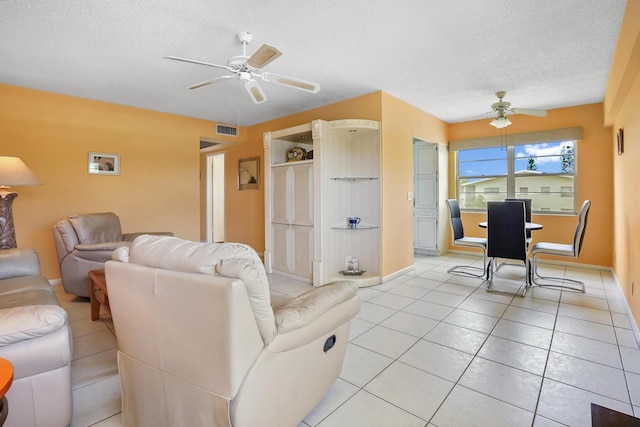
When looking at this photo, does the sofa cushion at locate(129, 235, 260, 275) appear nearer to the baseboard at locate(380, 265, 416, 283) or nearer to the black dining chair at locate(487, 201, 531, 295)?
the baseboard at locate(380, 265, 416, 283)

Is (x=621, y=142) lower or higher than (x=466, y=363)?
higher

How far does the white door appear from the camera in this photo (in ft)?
19.3

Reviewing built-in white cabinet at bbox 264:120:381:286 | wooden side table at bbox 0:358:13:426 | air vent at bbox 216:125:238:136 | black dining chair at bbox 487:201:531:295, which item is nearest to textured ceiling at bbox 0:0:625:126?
built-in white cabinet at bbox 264:120:381:286

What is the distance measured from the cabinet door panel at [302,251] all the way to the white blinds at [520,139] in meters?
3.68

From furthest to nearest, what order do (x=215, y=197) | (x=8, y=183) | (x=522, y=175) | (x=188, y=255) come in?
(x=215, y=197), (x=522, y=175), (x=8, y=183), (x=188, y=255)

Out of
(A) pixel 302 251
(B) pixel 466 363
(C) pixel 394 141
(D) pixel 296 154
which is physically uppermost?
(C) pixel 394 141

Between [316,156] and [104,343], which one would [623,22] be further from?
[104,343]

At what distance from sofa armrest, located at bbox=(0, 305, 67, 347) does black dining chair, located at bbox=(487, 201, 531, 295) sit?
13.7 ft

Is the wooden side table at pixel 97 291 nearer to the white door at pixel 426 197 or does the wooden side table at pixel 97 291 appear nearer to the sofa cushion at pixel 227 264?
the sofa cushion at pixel 227 264

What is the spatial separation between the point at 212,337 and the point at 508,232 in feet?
12.5

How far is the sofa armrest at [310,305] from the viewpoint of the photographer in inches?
52.7

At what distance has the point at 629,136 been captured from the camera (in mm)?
3088

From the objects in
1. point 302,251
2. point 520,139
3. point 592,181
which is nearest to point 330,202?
point 302,251

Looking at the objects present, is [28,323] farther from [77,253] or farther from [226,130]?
[226,130]
